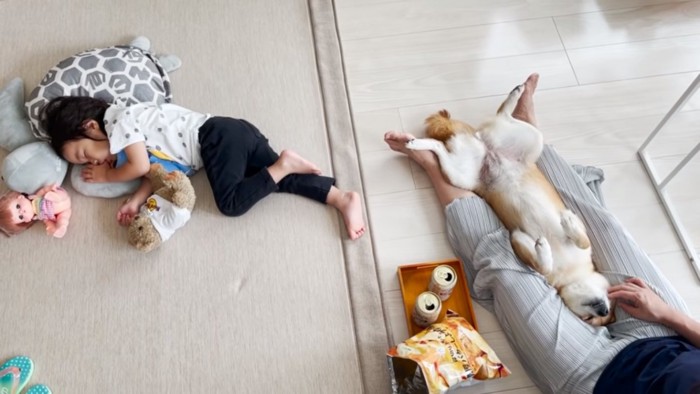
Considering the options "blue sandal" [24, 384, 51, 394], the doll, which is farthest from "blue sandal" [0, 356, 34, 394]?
the doll

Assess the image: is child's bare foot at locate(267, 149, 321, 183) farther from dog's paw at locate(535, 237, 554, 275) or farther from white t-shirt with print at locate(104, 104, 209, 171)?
dog's paw at locate(535, 237, 554, 275)

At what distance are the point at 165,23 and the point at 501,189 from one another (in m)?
1.19

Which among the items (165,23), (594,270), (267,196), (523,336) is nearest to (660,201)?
(594,270)

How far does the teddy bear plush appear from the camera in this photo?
4.21ft

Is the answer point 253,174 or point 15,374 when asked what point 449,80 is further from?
point 15,374

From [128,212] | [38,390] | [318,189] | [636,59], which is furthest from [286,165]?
[636,59]

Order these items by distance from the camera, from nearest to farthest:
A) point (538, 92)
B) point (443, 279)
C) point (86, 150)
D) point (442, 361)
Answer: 1. point (442, 361)
2. point (443, 279)
3. point (86, 150)
4. point (538, 92)

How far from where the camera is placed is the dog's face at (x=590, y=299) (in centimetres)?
113

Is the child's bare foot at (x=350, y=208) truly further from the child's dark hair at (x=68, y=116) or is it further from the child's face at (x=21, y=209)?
the child's face at (x=21, y=209)

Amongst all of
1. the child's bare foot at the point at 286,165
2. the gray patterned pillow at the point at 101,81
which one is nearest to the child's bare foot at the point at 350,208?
the child's bare foot at the point at 286,165

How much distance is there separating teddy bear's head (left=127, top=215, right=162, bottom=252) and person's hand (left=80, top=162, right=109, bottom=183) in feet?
0.53

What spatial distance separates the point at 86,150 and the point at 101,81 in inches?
8.3

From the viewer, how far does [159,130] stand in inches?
51.8

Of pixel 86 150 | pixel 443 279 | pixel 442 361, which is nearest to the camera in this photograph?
pixel 442 361
